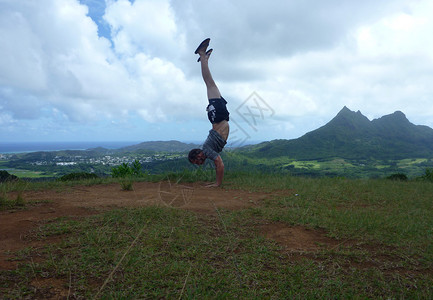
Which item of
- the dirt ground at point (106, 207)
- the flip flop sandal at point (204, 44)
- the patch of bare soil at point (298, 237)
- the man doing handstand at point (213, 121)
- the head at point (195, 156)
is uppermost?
the flip flop sandal at point (204, 44)

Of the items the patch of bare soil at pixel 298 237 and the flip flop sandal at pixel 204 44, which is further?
the flip flop sandal at pixel 204 44

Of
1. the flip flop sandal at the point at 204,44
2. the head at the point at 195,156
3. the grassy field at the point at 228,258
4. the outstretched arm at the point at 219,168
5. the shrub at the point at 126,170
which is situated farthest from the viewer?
the shrub at the point at 126,170

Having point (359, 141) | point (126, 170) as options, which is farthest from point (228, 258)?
point (359, 141)

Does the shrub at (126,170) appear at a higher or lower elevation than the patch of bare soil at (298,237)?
higher

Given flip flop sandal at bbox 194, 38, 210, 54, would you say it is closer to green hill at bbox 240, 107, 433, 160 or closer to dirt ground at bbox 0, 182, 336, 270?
dirt ground at bbox 0, 182, 336, 270

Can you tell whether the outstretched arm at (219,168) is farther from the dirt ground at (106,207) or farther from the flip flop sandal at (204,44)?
the flip flop sandal at (204,44)

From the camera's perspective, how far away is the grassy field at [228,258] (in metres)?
2.25

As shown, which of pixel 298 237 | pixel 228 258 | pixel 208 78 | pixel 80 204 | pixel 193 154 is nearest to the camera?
pixel 228 258

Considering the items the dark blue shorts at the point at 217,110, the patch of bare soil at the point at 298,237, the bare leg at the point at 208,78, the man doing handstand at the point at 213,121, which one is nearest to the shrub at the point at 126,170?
the man doing handstand at the point at 213,121

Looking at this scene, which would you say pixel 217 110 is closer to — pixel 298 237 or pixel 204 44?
pixel 204 44

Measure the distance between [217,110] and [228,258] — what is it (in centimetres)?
528

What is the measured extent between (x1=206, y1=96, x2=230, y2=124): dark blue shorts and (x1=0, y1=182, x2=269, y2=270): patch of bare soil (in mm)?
2042

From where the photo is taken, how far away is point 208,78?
25.1 ft

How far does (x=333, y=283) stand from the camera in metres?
2.41
